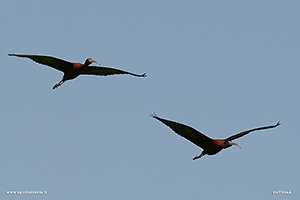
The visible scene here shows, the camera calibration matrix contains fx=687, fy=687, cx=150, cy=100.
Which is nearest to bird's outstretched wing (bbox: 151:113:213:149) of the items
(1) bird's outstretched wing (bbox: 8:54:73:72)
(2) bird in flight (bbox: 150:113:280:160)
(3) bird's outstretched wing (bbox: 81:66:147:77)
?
(2) bird in flight (bbox: 150:113:280:160)

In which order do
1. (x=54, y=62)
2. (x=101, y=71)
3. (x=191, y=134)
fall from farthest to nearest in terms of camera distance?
(x=101, y=71) < (x=54, y=62) < (x=191, y=134)

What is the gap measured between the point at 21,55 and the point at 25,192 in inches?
226

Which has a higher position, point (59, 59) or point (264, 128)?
point (59, 59)

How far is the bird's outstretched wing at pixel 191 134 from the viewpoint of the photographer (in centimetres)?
2272

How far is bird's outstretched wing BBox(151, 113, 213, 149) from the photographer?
22719mm

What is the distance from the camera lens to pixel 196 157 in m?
24.1

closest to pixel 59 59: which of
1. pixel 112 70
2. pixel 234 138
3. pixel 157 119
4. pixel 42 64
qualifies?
pixel 42 64

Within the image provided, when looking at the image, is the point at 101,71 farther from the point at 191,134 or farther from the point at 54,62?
the point at 191,134

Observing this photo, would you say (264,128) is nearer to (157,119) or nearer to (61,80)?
(157,119)

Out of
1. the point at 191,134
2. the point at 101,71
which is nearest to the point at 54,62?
the point at 101,71

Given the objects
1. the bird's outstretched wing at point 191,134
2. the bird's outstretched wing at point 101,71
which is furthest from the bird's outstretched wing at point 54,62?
the bird's outstretched wing at point 191,134

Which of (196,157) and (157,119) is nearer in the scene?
(157,119)

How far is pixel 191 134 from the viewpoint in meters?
23.4

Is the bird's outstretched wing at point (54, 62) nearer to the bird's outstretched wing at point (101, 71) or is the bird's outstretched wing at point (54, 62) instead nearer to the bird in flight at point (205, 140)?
the bird's outstretched wing at point (101, 71)
